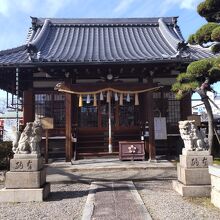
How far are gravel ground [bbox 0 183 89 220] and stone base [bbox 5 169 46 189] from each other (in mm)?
401

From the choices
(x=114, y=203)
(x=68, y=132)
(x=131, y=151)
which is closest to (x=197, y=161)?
(x=114, y=203)

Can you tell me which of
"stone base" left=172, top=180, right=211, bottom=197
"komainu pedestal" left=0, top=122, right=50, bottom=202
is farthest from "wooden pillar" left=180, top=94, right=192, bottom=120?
"komainu pedestal" left=0, top=122, right=50, bottom=202

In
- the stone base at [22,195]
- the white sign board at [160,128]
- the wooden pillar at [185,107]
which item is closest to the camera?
the stone base at [22,195]

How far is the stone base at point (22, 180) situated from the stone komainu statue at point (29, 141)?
0.50 metres

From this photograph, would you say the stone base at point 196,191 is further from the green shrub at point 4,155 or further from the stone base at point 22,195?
the green shrub at point 4,155

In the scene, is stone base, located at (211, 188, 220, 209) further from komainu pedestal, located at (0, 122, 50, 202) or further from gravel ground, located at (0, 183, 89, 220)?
komainu pedestal, located at (0, 122, 50, 202)

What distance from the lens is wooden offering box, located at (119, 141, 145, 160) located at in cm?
1189

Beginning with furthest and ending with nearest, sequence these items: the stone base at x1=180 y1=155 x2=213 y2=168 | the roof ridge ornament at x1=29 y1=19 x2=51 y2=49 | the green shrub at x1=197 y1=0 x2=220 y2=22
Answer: the roof ridge ornament at x1=29 y1=19 x2=51 y2=49 < the stone base at x1=180 y1=155 x2=213 y2=168 < the green shrub at x1=197 y1=0 x2=220 y2=22

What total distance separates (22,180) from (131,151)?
582 centimetres

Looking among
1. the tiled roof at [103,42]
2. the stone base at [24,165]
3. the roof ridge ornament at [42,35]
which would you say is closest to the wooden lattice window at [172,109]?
→ the tiled roof at [103,42]

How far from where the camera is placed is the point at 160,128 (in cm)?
1305

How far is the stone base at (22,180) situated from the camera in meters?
6.80

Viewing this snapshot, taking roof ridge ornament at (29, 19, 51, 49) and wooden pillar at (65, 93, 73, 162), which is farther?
roof ridge ornament at (29, 19, 51, 49)

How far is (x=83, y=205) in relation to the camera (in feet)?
21.0
